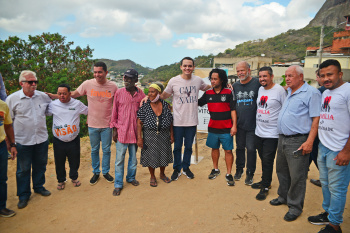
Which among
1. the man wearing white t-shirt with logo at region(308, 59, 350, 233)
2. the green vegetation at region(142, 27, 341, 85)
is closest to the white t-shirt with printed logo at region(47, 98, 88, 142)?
the man wearing white t-shirt with logo at region(308, 59, 350, 233)

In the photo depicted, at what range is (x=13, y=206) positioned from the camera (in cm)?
366

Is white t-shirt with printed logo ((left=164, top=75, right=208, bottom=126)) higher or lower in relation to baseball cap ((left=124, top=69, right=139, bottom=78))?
lower

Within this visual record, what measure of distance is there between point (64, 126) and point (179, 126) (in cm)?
198

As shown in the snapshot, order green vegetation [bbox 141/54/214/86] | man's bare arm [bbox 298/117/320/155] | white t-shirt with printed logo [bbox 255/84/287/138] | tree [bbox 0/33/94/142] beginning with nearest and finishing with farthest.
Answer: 1. man's bare arm [bbox 298/117/320/155]
2. white t-shirt with printed logo [bbox 255/84/287/138]
3. tree [bbox 0/33/94/142]
4. green vegetation [bbox 141/54/214/86]

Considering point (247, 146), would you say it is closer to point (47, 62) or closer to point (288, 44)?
point (47, 62)

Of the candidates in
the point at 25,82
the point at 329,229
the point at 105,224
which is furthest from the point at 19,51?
the point at 329,229

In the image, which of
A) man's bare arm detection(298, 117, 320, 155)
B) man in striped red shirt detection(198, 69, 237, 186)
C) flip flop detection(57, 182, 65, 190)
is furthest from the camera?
flip flop detection(57, 182, 65, 190)

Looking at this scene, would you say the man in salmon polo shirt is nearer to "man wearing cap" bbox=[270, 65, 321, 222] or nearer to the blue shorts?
the blue shorts

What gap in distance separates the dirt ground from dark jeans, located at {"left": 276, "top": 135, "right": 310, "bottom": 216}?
22 centimetres

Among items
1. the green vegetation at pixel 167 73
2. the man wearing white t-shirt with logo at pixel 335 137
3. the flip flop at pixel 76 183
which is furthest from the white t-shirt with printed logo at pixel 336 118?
the green vegetation at pixel 167 73

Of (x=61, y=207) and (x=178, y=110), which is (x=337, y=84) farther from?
(x=61, y=207)

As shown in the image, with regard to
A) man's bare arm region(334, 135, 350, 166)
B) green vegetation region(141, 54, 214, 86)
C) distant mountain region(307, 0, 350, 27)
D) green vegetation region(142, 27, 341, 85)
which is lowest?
man's bare arm region(334, 135, 350, 166)

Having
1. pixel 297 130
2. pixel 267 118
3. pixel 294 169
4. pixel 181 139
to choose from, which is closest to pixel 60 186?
pixel 181 139

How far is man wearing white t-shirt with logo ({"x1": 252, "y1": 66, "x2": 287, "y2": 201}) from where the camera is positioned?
349 cm
